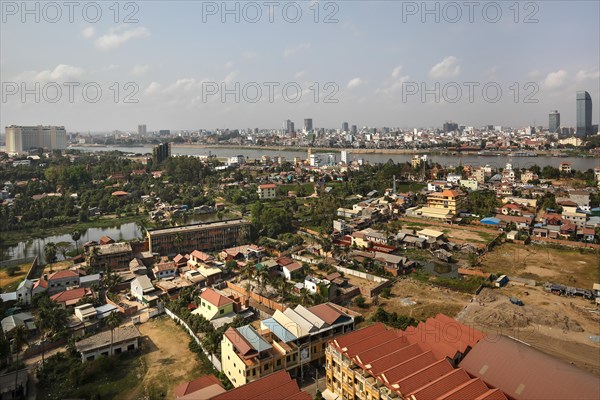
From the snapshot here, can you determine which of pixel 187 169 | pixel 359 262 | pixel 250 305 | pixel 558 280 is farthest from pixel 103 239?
pixel 187 169

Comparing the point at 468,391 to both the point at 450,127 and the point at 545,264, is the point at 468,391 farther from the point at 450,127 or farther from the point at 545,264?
the point at 450,127

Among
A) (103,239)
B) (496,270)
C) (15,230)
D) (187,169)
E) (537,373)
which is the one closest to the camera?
(537,373)

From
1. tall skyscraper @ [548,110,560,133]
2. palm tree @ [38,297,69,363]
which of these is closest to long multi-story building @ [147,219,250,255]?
palm tree @ [38,297,69,363]

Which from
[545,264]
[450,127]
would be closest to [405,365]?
[545,264]

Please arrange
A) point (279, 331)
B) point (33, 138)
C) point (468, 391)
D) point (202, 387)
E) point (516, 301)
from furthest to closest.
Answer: point (33, 138) → point (516, 301) → point (279, 331) → point (202, 387) → point (468, 391)

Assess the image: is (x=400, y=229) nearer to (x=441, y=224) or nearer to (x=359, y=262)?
(x=441, y=224)

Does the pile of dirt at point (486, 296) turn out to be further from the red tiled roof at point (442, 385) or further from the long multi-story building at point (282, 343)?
the red tiled roof at point (442, 385)

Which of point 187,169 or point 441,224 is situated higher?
point 187,169
